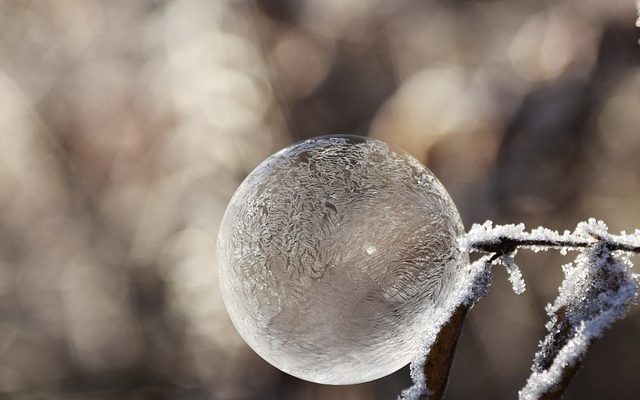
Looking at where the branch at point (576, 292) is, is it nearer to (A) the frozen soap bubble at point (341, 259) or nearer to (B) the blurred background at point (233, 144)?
(A) the frozen soap bubble at point (341, 259)

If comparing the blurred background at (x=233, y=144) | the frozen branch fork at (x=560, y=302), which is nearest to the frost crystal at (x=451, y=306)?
the frozen branch fork at (x=560, y=302)

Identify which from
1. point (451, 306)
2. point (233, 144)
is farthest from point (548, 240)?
point (233, 144)

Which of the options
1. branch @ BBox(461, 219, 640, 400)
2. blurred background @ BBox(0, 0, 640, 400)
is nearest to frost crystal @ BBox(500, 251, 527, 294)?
branch @ BBox(461, 219, 640, 400)

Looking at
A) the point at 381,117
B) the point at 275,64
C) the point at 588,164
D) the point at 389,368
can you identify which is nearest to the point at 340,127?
the point at 381,117

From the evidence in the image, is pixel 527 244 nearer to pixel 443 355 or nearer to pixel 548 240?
pixel 548 240

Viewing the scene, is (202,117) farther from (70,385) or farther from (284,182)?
(284,182)
